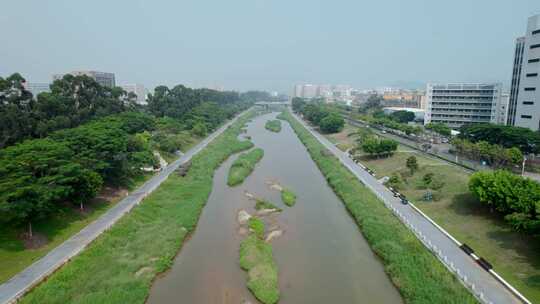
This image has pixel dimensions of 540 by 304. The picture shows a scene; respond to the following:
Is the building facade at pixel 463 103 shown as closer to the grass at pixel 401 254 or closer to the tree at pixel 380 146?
the tree at pixel 380 146

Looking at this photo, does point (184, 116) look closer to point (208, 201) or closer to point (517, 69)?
point (208, 201)

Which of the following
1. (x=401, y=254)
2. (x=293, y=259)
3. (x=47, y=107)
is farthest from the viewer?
(x=47, y=107)

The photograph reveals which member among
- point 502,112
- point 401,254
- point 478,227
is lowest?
point 401,254

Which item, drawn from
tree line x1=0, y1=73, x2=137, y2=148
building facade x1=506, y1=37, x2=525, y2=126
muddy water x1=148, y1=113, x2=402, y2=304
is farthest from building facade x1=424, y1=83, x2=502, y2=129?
tree line x1=0, y1=73, x2=137, y2=148

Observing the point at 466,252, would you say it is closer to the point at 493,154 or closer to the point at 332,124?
the point at 493,154

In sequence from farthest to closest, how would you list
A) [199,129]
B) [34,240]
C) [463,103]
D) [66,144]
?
[463,103] → [199,129] → [66,144] → [34,240]

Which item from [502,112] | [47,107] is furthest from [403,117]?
[47,107]
